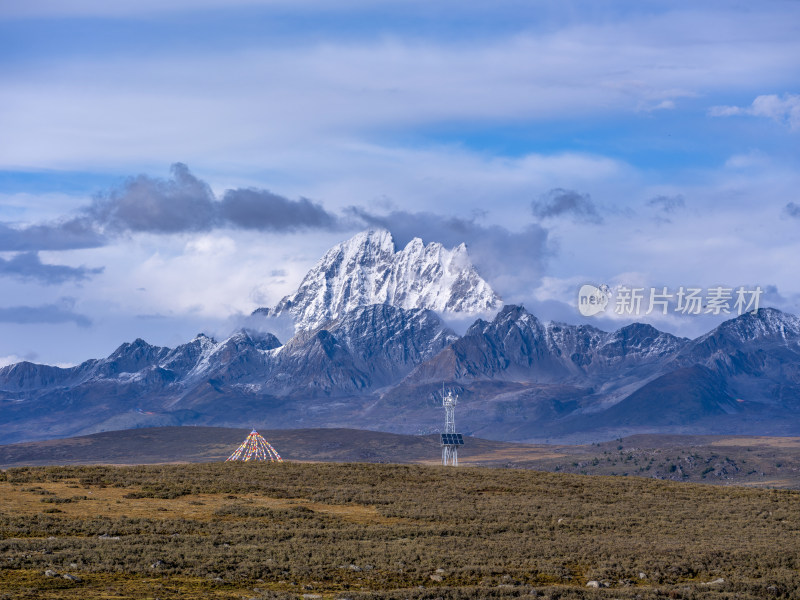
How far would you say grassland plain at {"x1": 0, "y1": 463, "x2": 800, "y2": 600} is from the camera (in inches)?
1836

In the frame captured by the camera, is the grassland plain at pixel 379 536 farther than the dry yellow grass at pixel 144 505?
No

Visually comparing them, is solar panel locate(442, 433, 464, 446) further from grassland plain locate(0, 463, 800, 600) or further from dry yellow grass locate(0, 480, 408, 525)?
dry yellow grass locate(0, 480, 408, 525)

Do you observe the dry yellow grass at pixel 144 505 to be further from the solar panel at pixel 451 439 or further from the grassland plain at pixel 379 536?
the solar panel at pixel 451 439

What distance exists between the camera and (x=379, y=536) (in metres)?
59.5

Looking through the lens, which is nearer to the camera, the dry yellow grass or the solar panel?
the dry yellow grass

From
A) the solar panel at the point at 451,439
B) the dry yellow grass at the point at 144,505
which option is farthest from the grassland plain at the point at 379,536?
the solar panel at the point at 451,439

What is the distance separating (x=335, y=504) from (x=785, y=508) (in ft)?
98.7

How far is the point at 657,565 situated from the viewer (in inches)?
2040

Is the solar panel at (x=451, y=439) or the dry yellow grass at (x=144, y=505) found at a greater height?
the solar panel at (x=451, y=439)

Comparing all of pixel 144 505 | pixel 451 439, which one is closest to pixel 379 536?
pixel 144 505

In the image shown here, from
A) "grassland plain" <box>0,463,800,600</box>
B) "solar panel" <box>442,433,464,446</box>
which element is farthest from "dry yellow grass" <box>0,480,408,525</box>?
"solar panel" <box>442,433,464,446</box>

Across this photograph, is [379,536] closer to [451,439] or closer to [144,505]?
[144,505]

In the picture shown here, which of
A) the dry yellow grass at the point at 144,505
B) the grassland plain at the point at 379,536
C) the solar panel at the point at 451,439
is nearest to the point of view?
the grassland plain at the point at 379,536

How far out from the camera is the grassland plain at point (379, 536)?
153 feet
